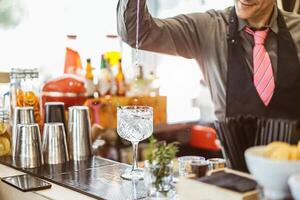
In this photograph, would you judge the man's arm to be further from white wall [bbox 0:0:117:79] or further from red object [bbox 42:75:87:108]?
white wall [bbox 0:0:117:79]

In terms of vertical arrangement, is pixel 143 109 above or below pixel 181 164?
above

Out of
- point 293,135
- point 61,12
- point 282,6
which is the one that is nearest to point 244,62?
point 282,6

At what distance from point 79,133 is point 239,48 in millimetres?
703

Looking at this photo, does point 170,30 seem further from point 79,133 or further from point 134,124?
point 79,133

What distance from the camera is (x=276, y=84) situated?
131 cm

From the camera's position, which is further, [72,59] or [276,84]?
[72,59]

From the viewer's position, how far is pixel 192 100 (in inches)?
83.2

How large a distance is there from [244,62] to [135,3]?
40 cm

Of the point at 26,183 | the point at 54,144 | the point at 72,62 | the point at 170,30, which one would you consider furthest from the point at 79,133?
the point at 72,62

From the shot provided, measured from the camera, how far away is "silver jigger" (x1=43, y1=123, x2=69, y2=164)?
67.1 inches

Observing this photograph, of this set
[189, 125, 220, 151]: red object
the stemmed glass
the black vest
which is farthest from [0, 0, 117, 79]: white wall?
the black vest

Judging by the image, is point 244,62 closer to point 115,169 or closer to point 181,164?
point 181,164

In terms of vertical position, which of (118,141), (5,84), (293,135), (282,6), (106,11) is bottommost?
(118,141)

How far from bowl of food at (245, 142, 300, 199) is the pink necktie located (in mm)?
504
